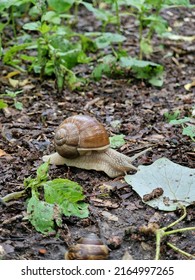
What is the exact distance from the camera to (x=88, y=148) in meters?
3.80

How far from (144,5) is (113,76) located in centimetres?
73

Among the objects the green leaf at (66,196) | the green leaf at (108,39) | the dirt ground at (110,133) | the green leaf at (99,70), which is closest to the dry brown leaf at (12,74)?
the dirt ground at (110,133)

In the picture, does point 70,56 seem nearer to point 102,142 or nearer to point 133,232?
point 102,142

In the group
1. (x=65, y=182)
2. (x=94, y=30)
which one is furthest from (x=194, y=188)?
(x=94, y=30)

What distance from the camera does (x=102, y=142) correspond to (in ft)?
12.5

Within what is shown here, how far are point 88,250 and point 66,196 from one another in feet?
1.52

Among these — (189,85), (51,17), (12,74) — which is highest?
(51,17)

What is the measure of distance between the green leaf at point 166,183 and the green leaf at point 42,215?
569 mm

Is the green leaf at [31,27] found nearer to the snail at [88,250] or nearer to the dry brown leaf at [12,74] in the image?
the dry brown leaf at [12,74]

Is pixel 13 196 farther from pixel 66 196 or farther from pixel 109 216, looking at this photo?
pixel 109 216

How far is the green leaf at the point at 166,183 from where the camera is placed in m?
3.40

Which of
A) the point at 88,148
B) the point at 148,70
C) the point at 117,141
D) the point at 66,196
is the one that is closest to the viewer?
the point at 66,196

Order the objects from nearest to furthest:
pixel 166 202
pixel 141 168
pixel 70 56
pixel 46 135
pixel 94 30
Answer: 1. pixel 166 202
2. pixel 141 168
3. pixel 46 135
4. pixel 70 56
5. pixel 94 30

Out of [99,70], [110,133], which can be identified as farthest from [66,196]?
[99,70]
